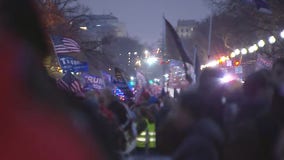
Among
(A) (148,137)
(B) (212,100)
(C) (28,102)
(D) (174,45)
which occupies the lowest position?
(A) (148,137)

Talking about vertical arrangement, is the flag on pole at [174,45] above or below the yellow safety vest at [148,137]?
above

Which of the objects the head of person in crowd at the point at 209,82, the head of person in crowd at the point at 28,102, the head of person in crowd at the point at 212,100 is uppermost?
the head of person in crowd at the point at 28,102

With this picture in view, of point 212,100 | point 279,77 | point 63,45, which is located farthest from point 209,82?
point 63,45

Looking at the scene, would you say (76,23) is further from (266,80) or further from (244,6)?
(266,80)

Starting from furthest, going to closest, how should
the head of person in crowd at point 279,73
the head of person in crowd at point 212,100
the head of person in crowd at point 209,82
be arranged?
the head of person in crowd at point 279,73, the head of person in crowd at point 209,82, the head of person in crowd at point 212,100

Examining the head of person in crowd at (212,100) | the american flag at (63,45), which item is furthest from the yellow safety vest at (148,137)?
the head of person in crowd at (212,100)

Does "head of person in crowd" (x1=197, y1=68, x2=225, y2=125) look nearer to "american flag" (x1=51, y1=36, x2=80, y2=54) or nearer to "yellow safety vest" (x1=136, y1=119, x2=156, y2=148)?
"yellow safety vest" (x1=136, y1=119, x2=156, y2=148)

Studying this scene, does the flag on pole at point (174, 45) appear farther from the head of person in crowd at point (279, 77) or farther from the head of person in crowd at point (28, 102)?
the head of person in crowd at point (28, 102)

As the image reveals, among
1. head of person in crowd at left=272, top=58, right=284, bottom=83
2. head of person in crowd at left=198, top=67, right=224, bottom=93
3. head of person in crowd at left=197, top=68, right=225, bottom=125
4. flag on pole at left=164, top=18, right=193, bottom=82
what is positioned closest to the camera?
head of person in crowd at left=197, top=68, right=225, bottom=125

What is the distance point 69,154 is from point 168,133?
2.41 m

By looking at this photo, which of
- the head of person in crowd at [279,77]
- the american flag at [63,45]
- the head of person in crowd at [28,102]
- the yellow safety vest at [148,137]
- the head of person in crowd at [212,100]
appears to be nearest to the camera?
the head of person in crowd at [28,102]

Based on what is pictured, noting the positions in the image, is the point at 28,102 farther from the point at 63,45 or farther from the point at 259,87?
the point at 63,45

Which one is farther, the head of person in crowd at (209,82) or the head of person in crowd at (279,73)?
the head of person in crowd at (279,73)

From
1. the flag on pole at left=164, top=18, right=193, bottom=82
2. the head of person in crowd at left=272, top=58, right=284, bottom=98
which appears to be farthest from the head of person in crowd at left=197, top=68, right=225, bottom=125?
the flag on pole at left=164, top=18, right=193, bottom=82
